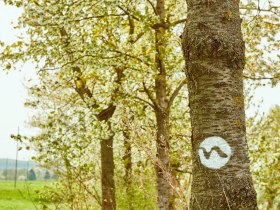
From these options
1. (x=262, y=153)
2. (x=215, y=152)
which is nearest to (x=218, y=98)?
(x=215, y=152)

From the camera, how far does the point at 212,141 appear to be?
3.30m

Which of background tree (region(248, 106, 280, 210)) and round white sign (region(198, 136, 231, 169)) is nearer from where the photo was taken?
round white sign (region(198, 136, 231, 169))

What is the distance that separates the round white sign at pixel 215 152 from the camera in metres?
3.28

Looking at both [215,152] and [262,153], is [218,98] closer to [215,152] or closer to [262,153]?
[215,152]

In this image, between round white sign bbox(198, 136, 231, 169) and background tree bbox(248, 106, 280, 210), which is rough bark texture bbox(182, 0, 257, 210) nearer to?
round white sign bbox(198, 136, 231, 169)

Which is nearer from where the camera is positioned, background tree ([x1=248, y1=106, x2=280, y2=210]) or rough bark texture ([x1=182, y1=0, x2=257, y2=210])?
rough bark texture ([x1=182, y1=0, x2=257, y2=210])

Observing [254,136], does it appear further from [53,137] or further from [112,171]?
[53,137]

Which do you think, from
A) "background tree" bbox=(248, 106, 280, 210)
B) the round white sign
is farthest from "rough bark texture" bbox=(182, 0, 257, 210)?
"background tree" bbox=(248, 106, 280, 210)

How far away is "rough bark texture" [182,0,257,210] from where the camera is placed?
10.8 feet

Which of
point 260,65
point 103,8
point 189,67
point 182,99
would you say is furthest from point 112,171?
point 189,67

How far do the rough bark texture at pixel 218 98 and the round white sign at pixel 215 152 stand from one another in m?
0.03

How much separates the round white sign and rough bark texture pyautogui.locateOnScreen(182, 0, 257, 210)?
28 millimetres

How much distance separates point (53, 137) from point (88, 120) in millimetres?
1055

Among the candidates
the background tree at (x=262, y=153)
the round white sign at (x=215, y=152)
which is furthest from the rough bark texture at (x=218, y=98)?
the background tree at (x=262, y=153)
